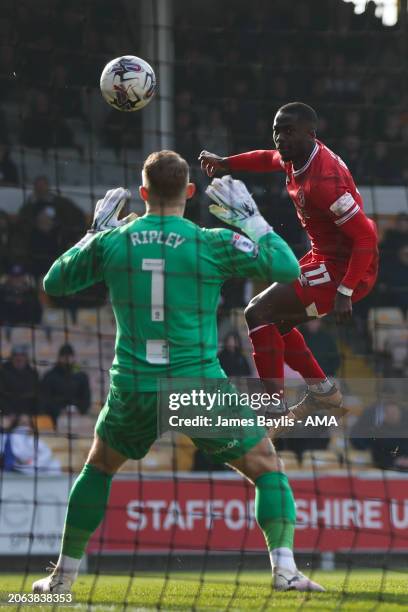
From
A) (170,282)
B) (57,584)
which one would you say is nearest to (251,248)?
(170,282)

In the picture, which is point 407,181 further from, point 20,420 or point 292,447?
point 20,420

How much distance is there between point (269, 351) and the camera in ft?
25.9

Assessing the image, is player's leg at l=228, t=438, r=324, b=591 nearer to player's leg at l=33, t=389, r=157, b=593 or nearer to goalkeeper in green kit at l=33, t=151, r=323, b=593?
goalkeeper in green kit at l=33, t=151, r=323, b=593

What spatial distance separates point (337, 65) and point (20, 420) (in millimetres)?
8109

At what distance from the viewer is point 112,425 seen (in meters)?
5.94

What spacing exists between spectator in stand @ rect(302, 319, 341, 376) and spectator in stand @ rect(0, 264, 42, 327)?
3.46m

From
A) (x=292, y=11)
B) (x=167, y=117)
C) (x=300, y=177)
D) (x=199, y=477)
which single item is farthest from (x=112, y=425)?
(x=292, y=11)

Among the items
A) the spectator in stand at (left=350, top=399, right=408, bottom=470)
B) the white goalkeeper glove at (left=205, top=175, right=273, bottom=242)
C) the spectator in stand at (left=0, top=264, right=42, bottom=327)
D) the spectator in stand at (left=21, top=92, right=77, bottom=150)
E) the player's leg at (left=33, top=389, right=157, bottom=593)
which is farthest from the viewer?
the spectator in stand at (left=21, top=92, right=77, bottom=150)

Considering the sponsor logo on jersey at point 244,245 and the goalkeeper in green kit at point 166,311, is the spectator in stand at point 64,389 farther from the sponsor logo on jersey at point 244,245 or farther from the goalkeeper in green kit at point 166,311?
the sponsor logo on jersey at point 244,245

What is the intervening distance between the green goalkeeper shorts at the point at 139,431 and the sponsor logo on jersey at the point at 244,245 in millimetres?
807

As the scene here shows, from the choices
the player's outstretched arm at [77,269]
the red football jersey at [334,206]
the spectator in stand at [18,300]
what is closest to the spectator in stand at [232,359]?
the spectator in stand at [18,300]

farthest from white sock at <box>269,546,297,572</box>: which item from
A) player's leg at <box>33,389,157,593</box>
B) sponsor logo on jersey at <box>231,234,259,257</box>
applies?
sponsor logo on jersey at <box>231,234,259,257</box>

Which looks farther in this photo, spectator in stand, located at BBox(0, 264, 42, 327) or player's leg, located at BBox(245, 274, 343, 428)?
spectator in stand, located at BBox(0, 264, 42, 327)

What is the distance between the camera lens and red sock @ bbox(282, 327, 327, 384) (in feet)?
26.7
